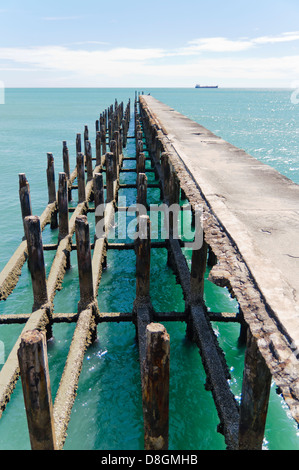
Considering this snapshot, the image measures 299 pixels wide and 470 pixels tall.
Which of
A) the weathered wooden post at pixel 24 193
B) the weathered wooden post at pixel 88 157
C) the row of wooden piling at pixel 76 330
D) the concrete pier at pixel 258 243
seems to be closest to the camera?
the concrete pier at pixel 258 243

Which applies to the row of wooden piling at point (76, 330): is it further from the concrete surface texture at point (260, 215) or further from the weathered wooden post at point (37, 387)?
the concrete surface texture at point (260, 215)

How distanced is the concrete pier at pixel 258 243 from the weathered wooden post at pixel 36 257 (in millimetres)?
2605

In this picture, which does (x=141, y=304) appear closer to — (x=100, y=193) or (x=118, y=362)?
(x=118, y=362)

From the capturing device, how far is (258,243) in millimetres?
5066

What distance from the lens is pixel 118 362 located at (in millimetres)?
6840

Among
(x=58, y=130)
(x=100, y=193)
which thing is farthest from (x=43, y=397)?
(x=58, y=130)

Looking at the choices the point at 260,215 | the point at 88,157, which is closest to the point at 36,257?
the point at 260,215

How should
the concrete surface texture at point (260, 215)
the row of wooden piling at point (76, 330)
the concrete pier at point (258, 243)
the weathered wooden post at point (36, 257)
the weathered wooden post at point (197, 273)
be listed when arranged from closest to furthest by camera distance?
the concrete pier at point (258, 243) < the row of wooden piling at point (76, 330) < the concrete surface texture at point (260, 215) < the weathered wooden post at point (36, 257) < the weathered wooden post at point (197, 273)

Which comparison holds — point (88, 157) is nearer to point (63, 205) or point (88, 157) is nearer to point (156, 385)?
point (63, 205)

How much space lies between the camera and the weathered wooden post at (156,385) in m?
3.16

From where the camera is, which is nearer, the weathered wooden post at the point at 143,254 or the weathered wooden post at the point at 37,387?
the weathered wooden post at the point at 37,387

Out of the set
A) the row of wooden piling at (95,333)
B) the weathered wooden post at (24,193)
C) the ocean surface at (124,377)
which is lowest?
the ocean surface at (124,377)

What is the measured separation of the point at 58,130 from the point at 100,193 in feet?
129

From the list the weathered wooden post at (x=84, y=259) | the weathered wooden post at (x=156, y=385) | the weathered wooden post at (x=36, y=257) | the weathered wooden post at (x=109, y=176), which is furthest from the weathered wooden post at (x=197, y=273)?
the weathered wooden post at (x=109, y=176)
